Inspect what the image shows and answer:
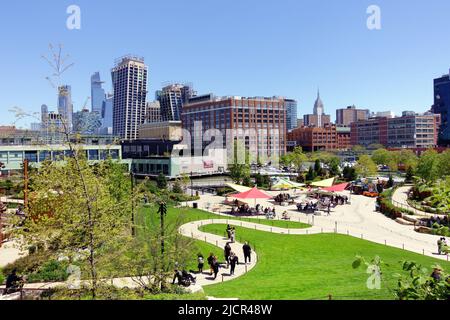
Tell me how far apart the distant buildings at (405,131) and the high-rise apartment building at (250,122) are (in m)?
53.5

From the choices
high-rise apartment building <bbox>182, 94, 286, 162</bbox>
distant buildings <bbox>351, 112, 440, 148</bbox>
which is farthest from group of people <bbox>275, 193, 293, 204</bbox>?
distant buildings <bbox>351, 112, 440, 148</bbox>

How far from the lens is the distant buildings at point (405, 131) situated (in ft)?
511

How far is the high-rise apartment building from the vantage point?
5315 inches

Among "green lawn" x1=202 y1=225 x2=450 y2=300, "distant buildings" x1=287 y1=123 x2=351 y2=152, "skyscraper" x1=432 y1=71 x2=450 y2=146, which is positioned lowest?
"green lawn" x1=202 y1=225 x2=450 y2=300

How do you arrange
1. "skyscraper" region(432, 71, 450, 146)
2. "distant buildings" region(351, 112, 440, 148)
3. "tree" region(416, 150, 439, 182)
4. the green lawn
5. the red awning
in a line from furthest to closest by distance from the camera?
1. "skyscraper" region(432, 71, 450, 146)
2. "distant buildings" region(351, 112, 440, 148)
3. "tree" region(416, 150, 439, 182)
4. the red awning
5. the green lawn

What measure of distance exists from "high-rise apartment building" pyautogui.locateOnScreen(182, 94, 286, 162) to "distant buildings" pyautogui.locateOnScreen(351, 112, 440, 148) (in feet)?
175

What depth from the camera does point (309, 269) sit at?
61.5 ft

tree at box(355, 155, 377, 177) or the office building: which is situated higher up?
the office building

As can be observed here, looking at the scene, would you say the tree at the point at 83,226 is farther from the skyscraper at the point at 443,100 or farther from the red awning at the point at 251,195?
the skyscraper at the point at 443,100

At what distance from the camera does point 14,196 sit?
1973 inches

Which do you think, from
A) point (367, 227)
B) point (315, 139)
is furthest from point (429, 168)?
point (315, 139)

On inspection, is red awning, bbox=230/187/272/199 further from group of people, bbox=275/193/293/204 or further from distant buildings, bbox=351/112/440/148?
distant buildings, bbox=351/112/440/148

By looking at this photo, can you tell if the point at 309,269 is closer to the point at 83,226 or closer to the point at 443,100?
the point at 83,226
